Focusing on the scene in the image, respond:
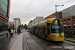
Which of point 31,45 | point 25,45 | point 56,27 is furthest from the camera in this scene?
point 56,27

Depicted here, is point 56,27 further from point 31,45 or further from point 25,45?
point 25,45

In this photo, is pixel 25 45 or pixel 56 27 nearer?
pixel 25 45

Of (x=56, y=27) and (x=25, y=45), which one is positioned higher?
(x=56, y=27)

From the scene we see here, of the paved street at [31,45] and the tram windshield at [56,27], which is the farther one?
the tram windshield at [56,27]

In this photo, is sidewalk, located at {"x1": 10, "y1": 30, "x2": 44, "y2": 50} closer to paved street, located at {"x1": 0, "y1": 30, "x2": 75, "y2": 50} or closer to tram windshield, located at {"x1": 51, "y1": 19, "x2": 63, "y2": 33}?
paved street, located at {"x1": 0, "y1": 30, "x2": 75, "y2": 50}

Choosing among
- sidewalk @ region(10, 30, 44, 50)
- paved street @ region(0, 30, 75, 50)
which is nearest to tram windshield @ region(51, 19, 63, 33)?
paved street @ region(0, 30, 75, 50)

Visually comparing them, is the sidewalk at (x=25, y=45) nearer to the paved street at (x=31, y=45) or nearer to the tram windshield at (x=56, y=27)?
the paved street at (x=31, y=45)

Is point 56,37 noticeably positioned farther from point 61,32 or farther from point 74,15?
point 74,15

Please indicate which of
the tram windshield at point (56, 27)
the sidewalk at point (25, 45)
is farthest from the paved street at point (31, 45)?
the tram windshield at point (56, 27)

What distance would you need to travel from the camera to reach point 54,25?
43.8 feet

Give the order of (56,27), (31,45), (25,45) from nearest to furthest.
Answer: (25,45) → (31,45) → (56,27)

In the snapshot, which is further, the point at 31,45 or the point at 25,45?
the point at 31,45

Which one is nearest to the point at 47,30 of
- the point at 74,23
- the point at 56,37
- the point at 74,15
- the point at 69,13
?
the point at 56,37

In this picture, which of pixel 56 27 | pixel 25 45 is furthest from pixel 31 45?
Answer: pixel 56 27
